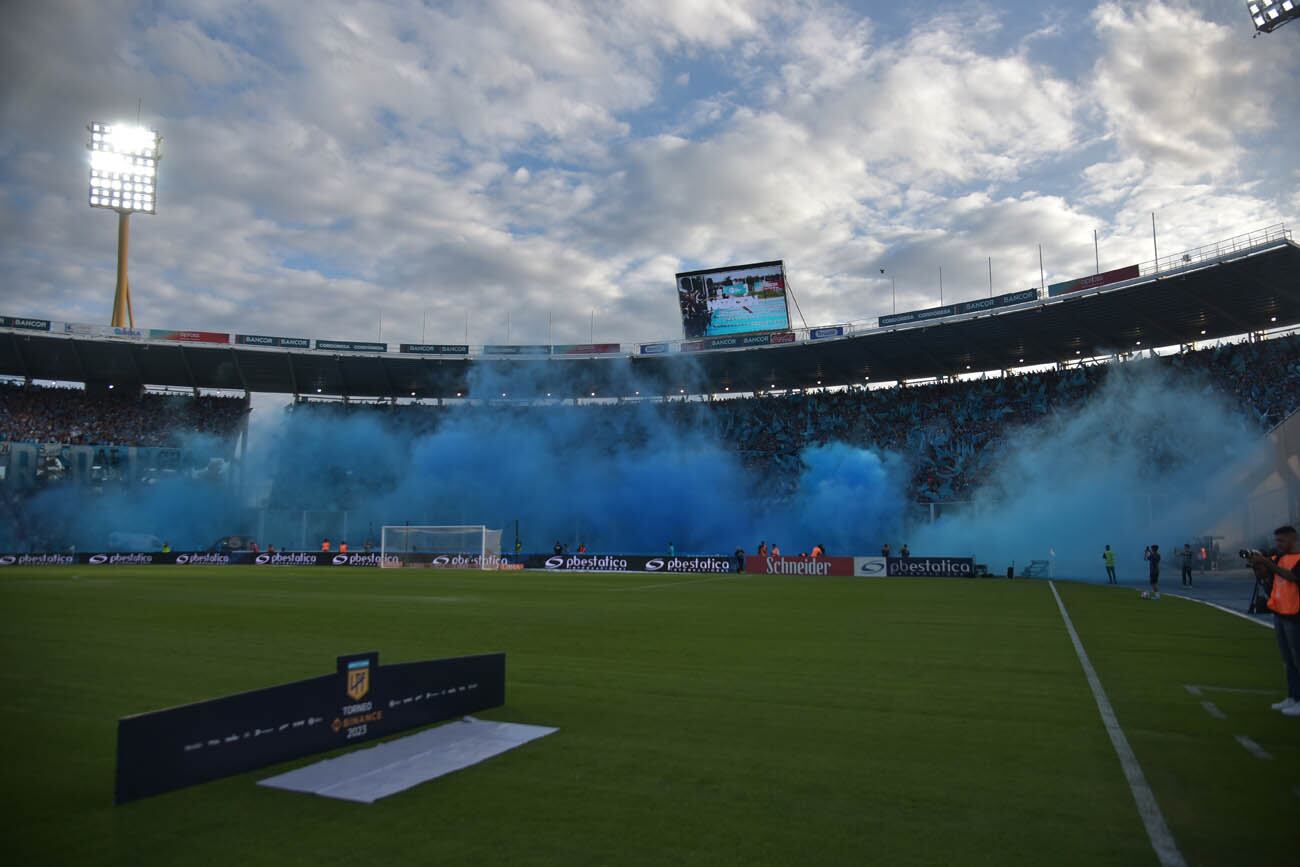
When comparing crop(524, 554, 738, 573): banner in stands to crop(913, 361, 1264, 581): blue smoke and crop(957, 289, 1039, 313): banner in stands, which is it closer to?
crop(913, 361, 1264, 581): blue smoke

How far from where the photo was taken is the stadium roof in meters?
A: 39.7

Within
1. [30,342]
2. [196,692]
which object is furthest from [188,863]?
[30,342]

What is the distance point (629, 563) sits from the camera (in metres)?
42.0

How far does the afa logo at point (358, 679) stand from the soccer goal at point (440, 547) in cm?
3619

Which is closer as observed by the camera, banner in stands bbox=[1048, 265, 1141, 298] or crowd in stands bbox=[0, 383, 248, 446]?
banner in stands bbox=[1048, 265, 1141, 298]

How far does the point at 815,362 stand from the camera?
182ft

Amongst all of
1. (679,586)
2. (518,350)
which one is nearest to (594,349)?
(518,350)

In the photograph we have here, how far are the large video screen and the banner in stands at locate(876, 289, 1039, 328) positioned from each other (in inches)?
266

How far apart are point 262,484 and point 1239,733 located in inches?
2352

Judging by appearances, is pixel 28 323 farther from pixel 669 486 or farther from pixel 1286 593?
pixel 1286 593

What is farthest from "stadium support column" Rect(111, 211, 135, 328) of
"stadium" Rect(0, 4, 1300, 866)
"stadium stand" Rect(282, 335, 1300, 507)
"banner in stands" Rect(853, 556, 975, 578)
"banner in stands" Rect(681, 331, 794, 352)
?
"banner in stands" Rect(853, 556, 975, 578)

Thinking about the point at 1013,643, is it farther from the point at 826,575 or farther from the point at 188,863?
the point at 826,575

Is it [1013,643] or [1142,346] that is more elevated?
[1142,346]

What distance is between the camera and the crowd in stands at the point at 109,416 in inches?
2046
